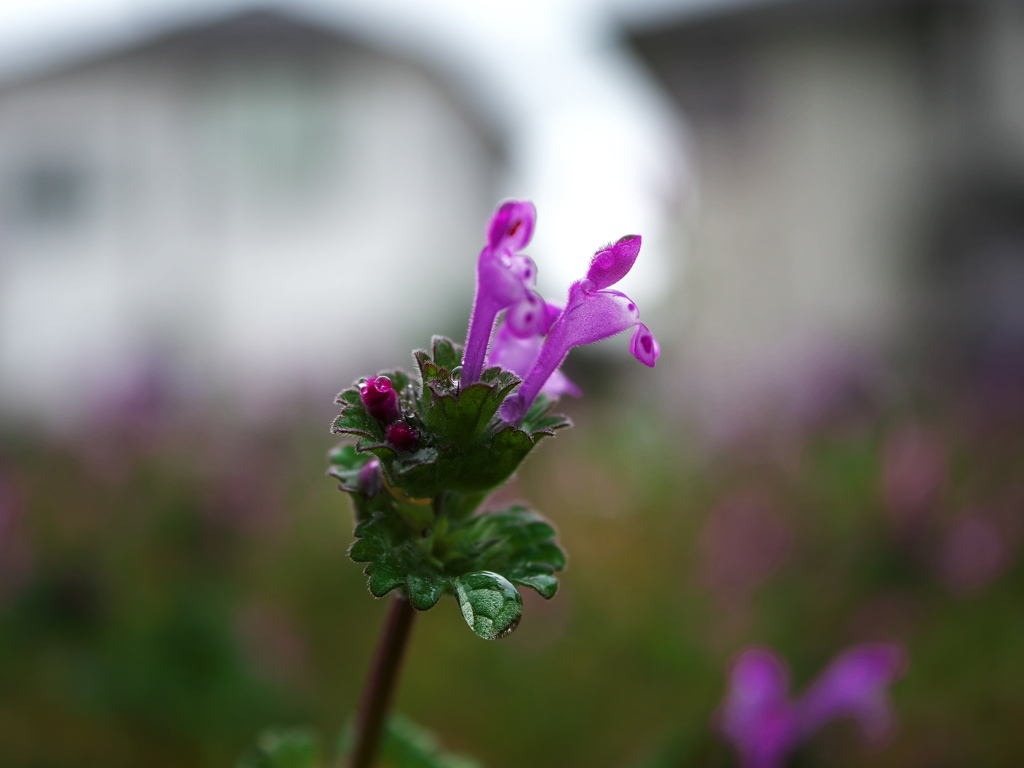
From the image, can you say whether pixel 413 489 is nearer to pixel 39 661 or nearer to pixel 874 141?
pixel 39 661

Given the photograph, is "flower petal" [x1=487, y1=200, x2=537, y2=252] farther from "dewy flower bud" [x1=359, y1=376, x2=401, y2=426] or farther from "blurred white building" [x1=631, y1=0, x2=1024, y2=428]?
"blurred white building" [x1=631, y1=0, x2=1024, y2=428]

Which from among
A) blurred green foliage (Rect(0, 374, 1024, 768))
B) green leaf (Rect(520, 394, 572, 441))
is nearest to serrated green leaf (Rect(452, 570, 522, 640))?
green leaf (Rect(520, 394, 572, 441))

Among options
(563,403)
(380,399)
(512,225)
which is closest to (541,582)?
(380,399)

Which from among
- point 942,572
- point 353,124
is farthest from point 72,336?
point 942,572

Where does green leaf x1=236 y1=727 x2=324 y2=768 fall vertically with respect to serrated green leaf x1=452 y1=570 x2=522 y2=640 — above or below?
below

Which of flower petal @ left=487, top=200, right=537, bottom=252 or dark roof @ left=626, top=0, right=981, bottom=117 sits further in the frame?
dark roof @ left=626, top=0, right=981, bottom=117

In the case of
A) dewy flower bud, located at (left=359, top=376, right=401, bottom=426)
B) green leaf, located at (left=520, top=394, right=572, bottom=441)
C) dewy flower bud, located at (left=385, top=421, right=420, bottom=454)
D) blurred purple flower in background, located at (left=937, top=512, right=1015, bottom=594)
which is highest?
blurred purple flower in background, located at (left=937, top=512, right=1015, bottom=594)

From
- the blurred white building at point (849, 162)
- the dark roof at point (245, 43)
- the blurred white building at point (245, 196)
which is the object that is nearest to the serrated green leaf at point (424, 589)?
the blurred white building at point (849, 162)
